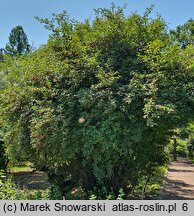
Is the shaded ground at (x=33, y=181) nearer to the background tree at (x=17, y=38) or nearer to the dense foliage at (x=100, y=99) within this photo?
the dense foliage at (x=100, y=99)

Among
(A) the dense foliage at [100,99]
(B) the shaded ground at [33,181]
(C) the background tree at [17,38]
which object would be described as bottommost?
(B) the shaded ground at [33,181]

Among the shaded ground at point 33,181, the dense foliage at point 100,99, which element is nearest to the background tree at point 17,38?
the shaded ground at point 33,181

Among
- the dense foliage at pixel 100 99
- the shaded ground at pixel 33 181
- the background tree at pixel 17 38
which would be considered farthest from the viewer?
the background tree at pixel 17 38

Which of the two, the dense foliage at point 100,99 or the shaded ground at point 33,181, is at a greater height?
the dense foliage at point 100,99

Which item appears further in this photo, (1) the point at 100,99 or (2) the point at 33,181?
(2) the point at 33,181

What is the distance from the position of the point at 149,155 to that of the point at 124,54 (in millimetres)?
2473

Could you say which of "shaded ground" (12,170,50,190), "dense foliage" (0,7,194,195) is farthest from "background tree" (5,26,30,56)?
"dense foliage" (0,7,194,195)

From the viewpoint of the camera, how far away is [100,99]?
663 cm

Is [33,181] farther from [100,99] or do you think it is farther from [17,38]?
[17,38]

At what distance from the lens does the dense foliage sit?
656 cm

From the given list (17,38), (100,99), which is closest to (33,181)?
(100,99)

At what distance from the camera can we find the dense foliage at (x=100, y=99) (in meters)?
6.56

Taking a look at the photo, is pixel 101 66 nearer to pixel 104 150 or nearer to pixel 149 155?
pixel 104 150

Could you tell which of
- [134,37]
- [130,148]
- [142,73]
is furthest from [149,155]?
[134,37]
